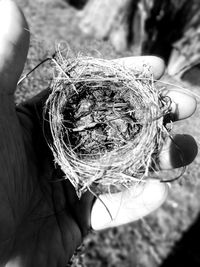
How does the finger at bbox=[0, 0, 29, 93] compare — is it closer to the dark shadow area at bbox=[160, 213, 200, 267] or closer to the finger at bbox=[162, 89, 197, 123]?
the finger at bbox=[162, 89, 197, 123]

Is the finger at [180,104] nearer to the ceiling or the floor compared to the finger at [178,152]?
nearer to the ceiling

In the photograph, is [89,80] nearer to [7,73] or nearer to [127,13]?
[7,73]

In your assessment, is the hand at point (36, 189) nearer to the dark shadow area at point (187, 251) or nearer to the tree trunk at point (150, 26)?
the tree trunk at point (150, 26)

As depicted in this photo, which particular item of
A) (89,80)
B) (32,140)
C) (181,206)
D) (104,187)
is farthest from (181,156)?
(181,206)

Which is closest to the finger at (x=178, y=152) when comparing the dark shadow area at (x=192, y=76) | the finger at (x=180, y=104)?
the finger at (x=180, y=104)

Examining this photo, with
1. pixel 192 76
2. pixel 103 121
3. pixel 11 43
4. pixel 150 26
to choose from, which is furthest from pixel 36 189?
pixel 150 26

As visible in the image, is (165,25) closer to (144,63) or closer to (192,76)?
(192,76)

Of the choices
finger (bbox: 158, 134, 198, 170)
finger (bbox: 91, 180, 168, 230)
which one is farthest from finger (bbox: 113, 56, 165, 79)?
A: finger (bbox: 91, 180, 168, 230)
